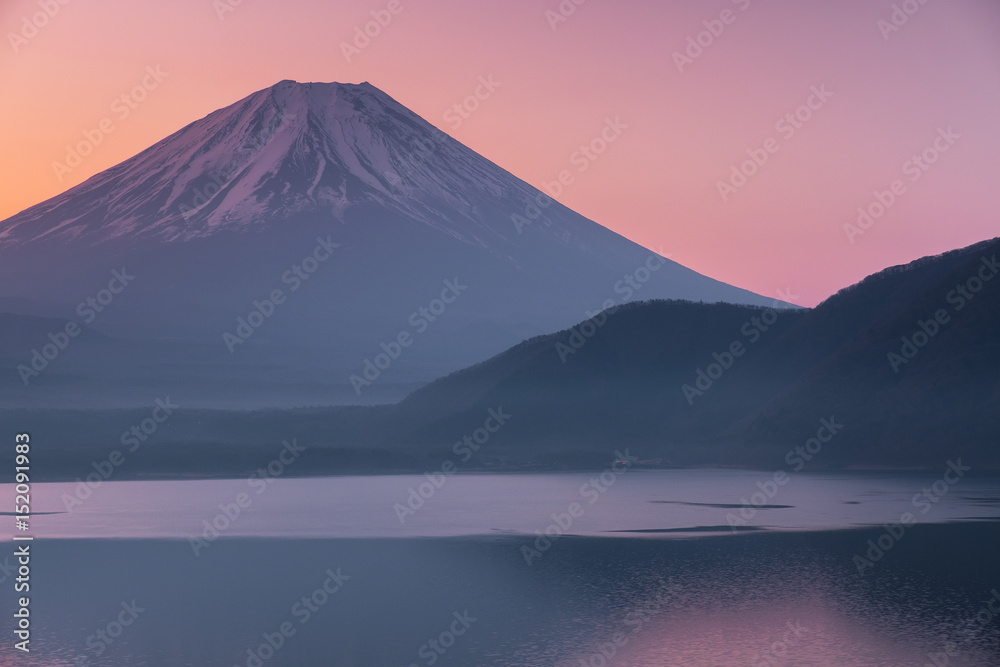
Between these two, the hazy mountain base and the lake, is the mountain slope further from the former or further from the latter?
the lake

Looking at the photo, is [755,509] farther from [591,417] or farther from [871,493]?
[591,417]

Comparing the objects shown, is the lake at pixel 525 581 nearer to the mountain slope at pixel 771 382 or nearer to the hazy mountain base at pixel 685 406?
the mountain slope at pixel 771 382

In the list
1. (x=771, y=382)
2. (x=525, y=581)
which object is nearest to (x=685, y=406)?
(x=771, y=382)

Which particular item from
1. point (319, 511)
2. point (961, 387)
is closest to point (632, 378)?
point (961, 387)

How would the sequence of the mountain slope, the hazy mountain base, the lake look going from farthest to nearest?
the hazy mountain base < the mountain slope < the lake

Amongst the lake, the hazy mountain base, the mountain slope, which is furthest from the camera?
the hazy mountain base

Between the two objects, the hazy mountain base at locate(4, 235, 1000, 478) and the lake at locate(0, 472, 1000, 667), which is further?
the hazy mountain base at locate(4, 235, 1000, 478)

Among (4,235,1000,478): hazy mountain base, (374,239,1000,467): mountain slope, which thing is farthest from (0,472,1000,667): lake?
(4,235,1000,478): hazy mountain base

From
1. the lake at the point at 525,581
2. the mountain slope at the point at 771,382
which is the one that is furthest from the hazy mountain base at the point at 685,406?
the lake at the point at 525,581

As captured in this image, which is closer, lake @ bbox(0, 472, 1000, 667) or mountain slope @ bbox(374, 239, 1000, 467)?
lake @ bbox(0, 472, 1000, 667)

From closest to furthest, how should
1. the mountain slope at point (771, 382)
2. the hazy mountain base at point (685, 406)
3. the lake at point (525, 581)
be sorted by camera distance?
the lake at point (525, 581) → the mountain slope at point (771, 382) → the hazy mountain base at point (685, 406)
